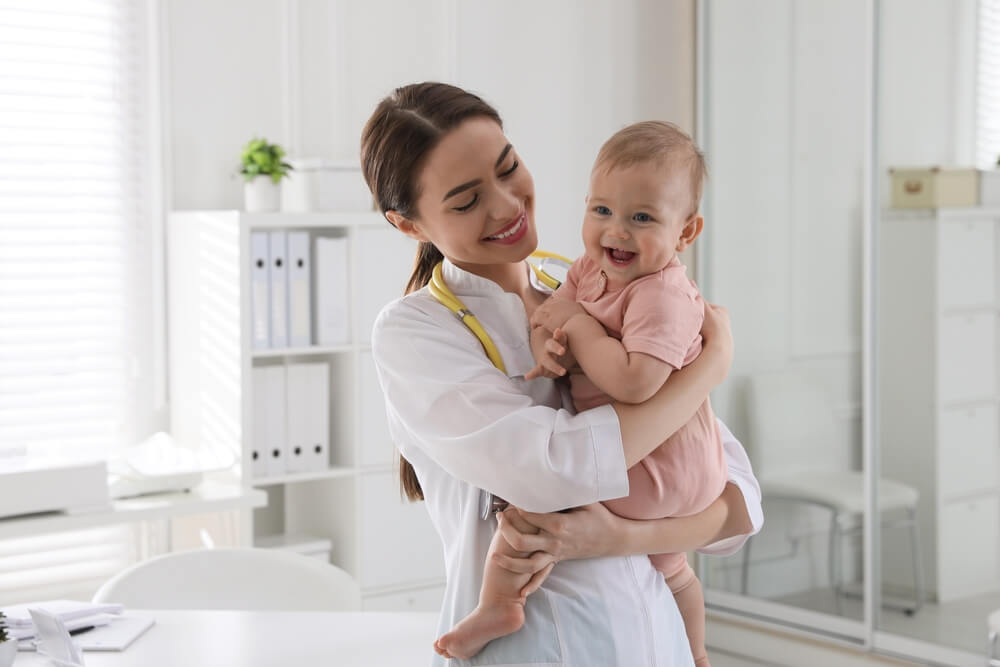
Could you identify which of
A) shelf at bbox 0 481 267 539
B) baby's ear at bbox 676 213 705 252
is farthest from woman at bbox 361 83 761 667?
shelf at bbox 0 481 267 539

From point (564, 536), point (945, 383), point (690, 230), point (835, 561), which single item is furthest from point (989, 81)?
point (564, 536)

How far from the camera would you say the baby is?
1300mm

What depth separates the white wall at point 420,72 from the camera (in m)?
3.31

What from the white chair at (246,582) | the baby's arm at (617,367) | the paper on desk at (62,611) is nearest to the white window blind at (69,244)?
the white chair at (246,582)

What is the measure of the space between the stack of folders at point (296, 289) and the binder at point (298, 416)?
0.27ft

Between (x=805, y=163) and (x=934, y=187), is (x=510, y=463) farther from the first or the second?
(x=805, y=163)

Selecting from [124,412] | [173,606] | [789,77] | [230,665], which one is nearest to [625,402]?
[230,665]

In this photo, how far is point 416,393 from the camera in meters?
1.30

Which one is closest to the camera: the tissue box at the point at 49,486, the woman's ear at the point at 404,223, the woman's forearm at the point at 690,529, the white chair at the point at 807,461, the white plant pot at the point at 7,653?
the woman's forearm at the point at 690,529

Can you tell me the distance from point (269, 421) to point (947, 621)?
2.01 meters

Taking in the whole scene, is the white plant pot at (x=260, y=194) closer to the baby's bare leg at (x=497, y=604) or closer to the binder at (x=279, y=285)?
the binder at (x=279, y=285)

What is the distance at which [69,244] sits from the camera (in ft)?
10.3

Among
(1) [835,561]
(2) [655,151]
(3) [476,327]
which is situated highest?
(2) [655,151]

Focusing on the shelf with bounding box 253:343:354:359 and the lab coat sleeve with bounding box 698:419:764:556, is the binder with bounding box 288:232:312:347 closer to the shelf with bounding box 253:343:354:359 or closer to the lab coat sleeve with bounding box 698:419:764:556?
the shelf with bounding box 253:343:354:359
